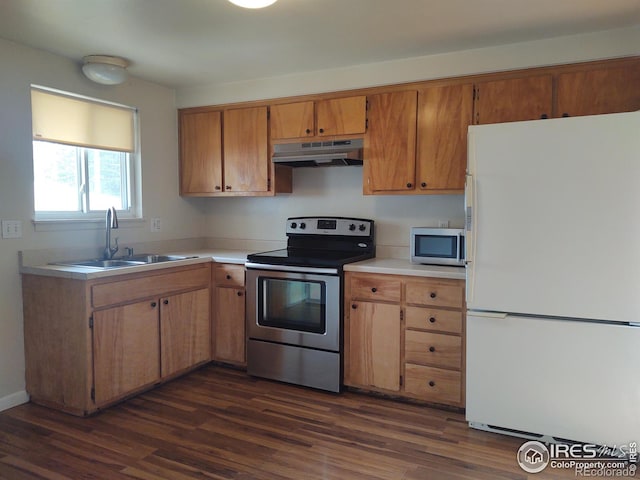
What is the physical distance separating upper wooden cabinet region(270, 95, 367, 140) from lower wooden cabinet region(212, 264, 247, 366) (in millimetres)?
1100

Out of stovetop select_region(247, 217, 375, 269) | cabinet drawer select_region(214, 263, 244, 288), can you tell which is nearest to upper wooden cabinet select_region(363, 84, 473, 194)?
stovetop select_region(247, 217, 375, 269)

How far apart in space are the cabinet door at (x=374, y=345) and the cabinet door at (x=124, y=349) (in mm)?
1301

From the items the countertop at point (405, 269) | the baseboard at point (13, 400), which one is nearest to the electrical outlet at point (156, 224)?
the baseboard at point (13, 400)

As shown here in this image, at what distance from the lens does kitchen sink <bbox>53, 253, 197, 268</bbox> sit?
3.03 metres

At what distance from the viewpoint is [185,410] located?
2824 mm

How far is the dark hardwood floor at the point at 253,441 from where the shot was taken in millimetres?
2174

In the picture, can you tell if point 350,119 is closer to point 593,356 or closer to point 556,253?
point 556,253

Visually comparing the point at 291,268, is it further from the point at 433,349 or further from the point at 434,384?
the point at 434,384

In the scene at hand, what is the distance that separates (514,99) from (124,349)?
2836 millimetres

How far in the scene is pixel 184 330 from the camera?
3332mm

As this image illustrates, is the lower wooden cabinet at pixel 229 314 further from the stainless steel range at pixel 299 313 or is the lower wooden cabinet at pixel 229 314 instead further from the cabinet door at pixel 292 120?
the cabinet door at pixel 292 120

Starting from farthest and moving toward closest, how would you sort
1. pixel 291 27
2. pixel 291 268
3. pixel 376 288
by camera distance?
pixel 291 268
pixel 376 288
pixel 291 27

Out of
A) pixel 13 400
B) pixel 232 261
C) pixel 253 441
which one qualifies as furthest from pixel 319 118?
pixel 13 400

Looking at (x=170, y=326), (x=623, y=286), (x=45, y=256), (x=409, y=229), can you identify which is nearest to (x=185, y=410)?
(x=170, y=326)
